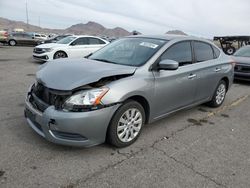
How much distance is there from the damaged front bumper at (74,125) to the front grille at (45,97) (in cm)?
8

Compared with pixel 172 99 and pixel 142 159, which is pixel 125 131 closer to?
pixel 142 159

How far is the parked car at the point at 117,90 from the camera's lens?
306 centimetres

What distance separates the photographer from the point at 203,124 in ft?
15.1

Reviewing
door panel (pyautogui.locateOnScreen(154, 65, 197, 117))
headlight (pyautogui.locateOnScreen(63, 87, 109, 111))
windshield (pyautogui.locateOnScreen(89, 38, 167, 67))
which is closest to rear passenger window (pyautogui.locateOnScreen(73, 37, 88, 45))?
windshield (pyautogui.locateOnScreen(89, 38, 167, 67))

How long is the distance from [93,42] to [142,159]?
400 inches

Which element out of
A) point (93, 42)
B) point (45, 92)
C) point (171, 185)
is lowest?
point (171, 185)

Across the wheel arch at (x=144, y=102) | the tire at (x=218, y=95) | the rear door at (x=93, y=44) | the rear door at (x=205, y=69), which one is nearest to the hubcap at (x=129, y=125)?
the wheel arch at (x=144, y=102)

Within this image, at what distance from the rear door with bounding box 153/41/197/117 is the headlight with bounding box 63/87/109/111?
1068mm

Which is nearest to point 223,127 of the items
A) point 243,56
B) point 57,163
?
point 57,163

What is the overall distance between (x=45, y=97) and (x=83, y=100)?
63 cm

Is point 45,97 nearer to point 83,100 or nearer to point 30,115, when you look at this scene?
point 30,115

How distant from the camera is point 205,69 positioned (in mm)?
4809

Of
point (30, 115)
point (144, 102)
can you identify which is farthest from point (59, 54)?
point (144, 102)

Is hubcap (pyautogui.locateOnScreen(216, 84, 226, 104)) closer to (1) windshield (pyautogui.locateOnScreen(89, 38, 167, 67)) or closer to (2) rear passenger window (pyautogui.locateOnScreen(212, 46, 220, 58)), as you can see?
(2) rear passenger window (pyautogui.locateOnScreen(212, 46, 220, 58))
